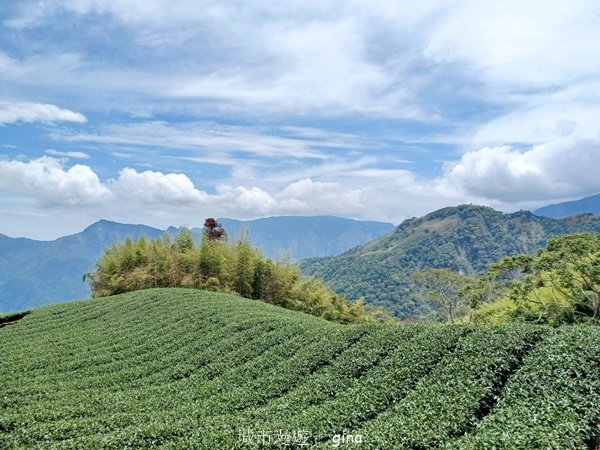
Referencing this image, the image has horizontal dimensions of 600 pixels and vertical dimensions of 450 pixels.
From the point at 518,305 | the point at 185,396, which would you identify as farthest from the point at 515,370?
the point at 518,305

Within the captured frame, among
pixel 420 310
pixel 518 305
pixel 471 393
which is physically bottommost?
pixel 420 310

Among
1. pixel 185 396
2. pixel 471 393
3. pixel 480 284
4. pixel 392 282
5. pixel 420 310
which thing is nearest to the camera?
pixel 471 393

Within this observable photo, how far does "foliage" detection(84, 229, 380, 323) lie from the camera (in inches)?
1398

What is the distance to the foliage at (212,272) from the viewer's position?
3550cm

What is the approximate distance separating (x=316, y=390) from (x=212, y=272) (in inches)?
997

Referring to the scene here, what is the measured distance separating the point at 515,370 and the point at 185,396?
→ 970cm

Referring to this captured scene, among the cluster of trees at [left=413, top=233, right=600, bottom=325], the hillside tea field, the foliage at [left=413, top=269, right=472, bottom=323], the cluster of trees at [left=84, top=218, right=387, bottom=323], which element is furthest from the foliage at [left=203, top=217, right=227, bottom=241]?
the cluster of trees at [left=413, top=233, right=600, bottom=325]

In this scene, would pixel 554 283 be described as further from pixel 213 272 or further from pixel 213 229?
pixel 213 229

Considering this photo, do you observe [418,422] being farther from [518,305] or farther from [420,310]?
[420,310]

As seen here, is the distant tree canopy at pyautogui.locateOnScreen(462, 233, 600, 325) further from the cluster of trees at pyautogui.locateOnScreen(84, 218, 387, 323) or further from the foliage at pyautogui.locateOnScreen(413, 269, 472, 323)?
the cluster of trees at pyautogui.locateOnScreen(84, 218, 387, 323)

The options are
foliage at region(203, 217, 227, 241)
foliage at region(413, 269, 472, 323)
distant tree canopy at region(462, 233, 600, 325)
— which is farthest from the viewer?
foliage at region(203, 217, 227, 241)

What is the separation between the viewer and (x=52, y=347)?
67.9 feet

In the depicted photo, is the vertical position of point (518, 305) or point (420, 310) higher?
point (518, 305)

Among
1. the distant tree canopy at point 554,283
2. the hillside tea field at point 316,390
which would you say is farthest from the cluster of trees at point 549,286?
the hillside tea field at point 316,390
